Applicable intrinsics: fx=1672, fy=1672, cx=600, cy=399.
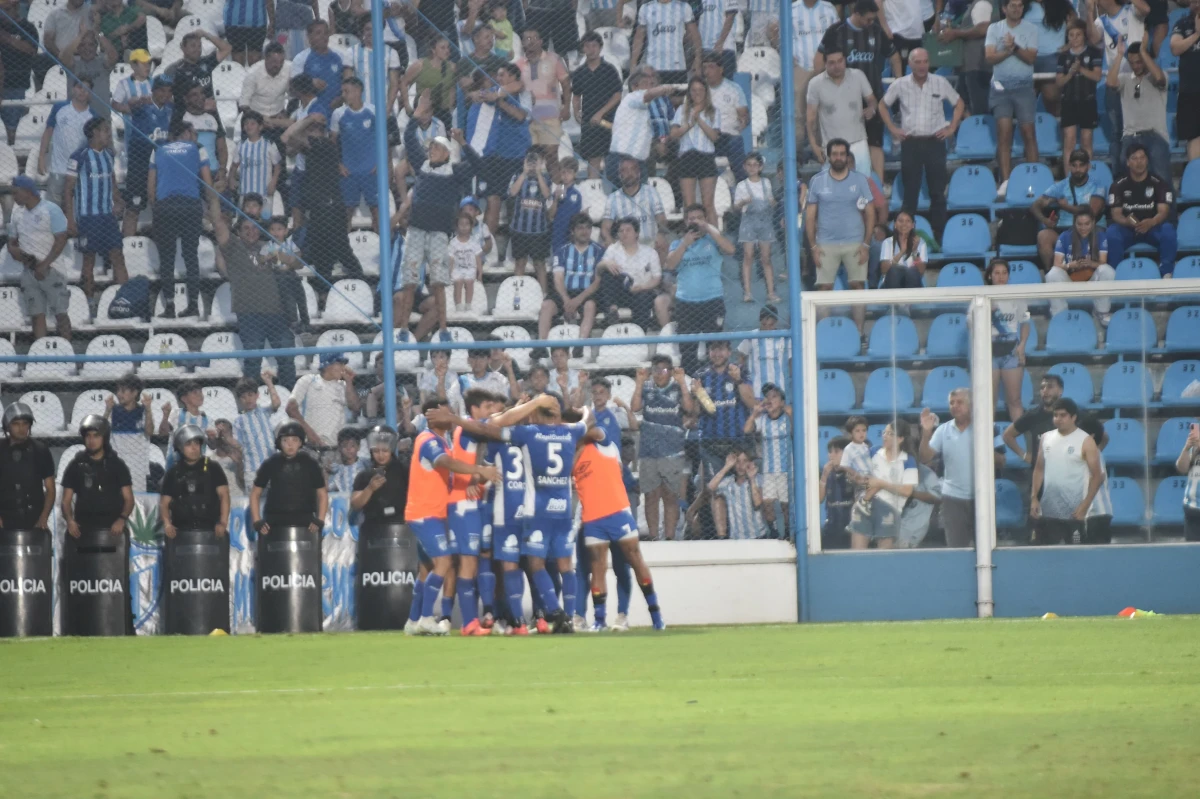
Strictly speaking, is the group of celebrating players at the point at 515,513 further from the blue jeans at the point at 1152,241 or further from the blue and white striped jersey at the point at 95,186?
the blue jeans at the point at 1152,241

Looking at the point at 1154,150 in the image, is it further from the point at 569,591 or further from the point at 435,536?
the point at 435,536

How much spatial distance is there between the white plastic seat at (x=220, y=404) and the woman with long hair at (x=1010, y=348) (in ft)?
23.8

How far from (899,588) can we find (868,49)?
6365mm

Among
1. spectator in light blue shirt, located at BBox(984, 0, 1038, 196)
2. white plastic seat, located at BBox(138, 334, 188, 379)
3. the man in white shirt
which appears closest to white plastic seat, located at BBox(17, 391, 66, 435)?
white plastic seat, located at BBox(138, 334, 188, 379)

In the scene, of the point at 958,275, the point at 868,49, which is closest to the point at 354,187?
the point at 868,49

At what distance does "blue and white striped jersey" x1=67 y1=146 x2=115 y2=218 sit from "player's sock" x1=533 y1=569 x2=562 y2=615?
742 cm

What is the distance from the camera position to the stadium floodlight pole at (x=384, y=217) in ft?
48.6

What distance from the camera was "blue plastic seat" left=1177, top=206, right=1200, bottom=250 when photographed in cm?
1720

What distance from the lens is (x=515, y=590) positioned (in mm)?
12953

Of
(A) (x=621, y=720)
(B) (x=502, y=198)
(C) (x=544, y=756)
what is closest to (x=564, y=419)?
(B) (x=502, y=198)

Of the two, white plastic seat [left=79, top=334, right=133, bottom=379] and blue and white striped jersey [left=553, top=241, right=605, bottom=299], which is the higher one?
blue and white striped jersey [left=553, top=241, right=605, bottom=299]

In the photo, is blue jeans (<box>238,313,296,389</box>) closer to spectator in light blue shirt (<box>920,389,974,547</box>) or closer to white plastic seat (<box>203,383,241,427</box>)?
white plastic seat (<box>203,383,241,427</box>)

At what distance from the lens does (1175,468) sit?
1458 cm

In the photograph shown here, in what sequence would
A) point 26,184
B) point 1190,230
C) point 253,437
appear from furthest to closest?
point 26,184, point 1190,230, point 253,437
